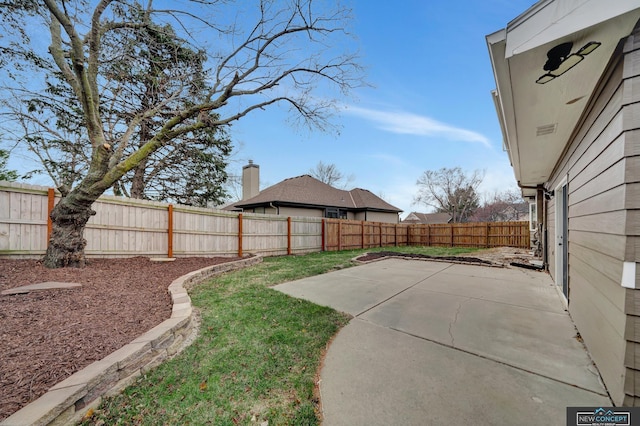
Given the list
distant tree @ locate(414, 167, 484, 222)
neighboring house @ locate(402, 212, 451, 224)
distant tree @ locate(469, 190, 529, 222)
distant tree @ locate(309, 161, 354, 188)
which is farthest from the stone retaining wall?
distant tree @ locate(469, 190, 529, 222)

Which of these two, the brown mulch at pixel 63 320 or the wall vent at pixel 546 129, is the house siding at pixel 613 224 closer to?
the wall vent at pixel 546 129

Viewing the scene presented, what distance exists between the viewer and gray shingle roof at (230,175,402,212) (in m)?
14.6

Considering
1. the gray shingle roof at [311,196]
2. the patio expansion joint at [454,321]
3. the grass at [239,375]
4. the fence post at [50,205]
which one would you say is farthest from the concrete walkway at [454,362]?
the gray shingle roof at [311,196]

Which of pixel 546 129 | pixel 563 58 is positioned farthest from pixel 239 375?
pixel 546 129

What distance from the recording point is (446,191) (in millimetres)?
29812

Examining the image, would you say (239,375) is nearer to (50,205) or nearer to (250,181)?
(50,205)

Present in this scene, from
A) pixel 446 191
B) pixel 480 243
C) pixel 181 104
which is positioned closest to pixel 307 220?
pixel 181 104

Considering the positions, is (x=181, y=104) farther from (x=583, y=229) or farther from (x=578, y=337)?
(x=578, y=337)

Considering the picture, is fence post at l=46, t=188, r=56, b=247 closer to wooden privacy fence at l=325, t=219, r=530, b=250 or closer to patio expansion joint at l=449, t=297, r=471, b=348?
patio expansion joint at l=449, t=297, r=471, b=348

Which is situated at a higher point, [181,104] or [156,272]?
[181,104]

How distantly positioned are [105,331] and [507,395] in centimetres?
349

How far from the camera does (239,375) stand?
197 centimetres

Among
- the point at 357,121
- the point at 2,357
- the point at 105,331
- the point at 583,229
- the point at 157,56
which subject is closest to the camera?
the point at 2,357

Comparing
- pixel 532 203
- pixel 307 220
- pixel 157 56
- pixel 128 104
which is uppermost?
pixel 157 56
